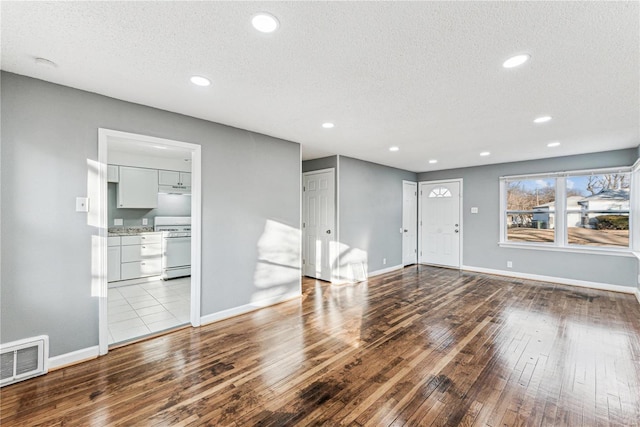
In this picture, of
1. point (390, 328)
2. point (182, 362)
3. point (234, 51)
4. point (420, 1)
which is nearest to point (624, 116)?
point (420, 1)

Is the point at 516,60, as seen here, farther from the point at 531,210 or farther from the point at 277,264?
the point at 531,210

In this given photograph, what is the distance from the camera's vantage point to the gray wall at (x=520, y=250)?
475 cm

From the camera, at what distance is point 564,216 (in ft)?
17.3

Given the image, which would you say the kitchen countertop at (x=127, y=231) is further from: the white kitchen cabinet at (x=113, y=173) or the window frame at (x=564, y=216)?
the window frame at (x=564, y=216)

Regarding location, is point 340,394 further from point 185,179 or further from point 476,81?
point 185,179

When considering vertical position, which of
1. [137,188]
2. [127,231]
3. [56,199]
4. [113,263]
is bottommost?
[113,263]

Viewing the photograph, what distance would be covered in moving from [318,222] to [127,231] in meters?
3.62

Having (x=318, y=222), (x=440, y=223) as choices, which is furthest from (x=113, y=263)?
(x=440, y=223)

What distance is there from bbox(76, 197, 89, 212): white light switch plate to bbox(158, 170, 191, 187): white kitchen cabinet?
3349 millimetres

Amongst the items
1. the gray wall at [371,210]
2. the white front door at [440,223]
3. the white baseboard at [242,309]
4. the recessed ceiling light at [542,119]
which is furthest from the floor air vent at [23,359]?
the white front door at [440,223]

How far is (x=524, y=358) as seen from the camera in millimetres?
2604

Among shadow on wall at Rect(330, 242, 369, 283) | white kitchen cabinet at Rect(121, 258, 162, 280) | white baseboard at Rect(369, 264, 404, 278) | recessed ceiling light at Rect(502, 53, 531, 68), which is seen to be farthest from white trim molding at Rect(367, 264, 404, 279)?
recessed ceiling light at Rect(502, 53, 531, 68)

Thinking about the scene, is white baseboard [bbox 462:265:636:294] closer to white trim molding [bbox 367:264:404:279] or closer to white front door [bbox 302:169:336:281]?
white trim molding [bbox 367:264:404:279]

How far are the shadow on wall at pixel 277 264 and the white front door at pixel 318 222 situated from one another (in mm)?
1181
